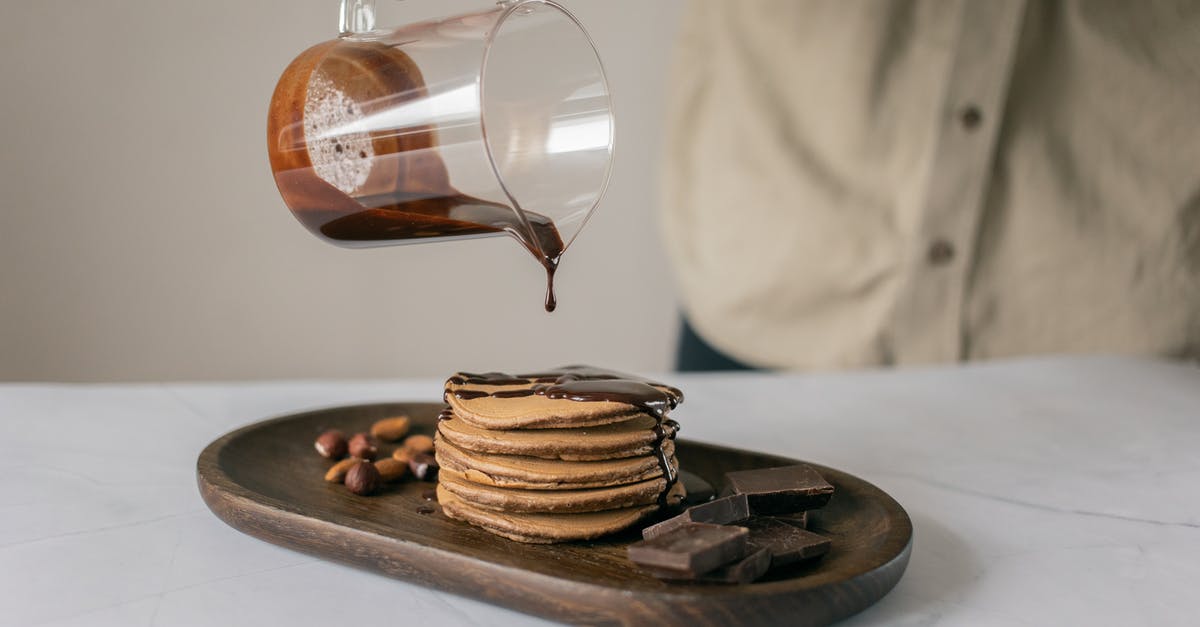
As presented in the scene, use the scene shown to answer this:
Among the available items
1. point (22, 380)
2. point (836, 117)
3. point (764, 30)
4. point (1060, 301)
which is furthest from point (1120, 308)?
point (22, 380)

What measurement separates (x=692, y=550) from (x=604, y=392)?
28 centimetres

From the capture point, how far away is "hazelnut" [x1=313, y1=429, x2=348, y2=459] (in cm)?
139

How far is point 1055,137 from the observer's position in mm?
2141

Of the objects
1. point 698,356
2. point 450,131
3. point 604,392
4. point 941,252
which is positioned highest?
point 450,131

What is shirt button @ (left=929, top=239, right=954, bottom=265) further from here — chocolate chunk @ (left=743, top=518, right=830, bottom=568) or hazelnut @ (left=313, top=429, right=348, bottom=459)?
hazelnut @ (left=313, top=429, right=348, bottom=459)

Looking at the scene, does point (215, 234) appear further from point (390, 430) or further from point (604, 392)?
point (604, 392)

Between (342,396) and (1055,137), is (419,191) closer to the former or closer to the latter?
(342,396)

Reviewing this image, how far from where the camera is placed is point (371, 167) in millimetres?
1118

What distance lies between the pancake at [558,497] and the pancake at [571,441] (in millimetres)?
38

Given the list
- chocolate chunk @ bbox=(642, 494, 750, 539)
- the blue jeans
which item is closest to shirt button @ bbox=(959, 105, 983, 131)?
the blue jeans

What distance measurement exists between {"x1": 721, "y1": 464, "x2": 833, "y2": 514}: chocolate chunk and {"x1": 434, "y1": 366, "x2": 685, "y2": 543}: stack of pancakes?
9cm

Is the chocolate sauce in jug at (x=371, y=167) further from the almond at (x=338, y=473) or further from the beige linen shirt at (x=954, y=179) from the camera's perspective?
the beige linen shirt at (x=954, y=179)

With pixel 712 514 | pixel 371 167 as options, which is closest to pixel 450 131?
pixel 371 167

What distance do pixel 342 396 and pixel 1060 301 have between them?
155 centimetres
